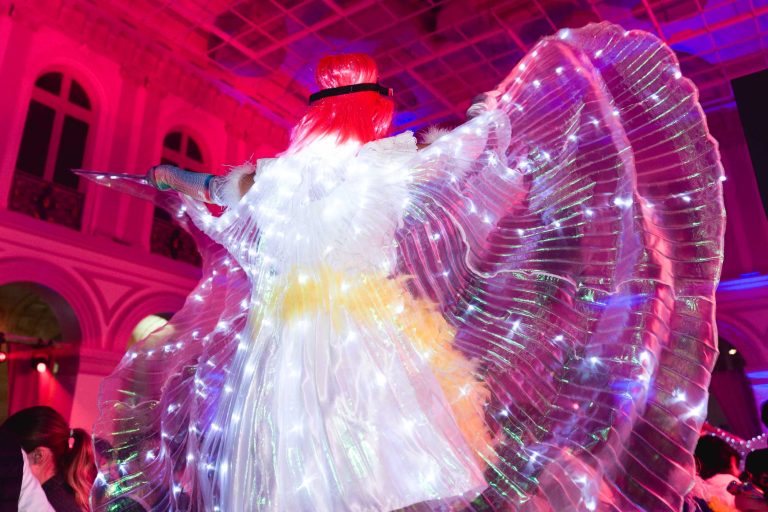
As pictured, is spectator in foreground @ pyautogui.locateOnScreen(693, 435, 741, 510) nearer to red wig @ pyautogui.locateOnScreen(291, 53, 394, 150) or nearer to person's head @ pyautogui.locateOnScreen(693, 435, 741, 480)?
person's head @ pyautogui.locateOnScreen(693, 435, 741, 480)

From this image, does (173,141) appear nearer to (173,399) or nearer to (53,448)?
(53,448)

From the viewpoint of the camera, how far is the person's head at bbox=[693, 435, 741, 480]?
10.7 feet

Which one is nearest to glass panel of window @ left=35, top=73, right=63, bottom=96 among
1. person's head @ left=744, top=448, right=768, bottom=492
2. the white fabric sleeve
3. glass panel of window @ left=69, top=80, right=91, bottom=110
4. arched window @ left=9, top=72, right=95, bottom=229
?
arched window @ left=9, top=72, right=95, bottom=229

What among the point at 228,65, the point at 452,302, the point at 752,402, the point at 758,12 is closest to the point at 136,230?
the point at 228,65

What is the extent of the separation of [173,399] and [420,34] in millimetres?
7128

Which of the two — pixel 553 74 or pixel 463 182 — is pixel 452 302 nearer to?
pixel 463 182

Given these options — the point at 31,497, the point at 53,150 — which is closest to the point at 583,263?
the point at 31,497

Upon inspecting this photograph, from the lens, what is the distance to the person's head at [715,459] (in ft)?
10.7

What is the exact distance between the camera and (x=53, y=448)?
2.52m

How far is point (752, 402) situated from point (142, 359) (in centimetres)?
914

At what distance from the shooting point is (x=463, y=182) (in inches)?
62.0

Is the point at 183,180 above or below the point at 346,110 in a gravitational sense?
below

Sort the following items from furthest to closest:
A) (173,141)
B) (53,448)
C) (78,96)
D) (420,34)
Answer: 1. (173,141)
2. (420,34)
3. (78,96)
4. (53,448)

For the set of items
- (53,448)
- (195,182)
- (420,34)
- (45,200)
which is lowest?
(53,448)
